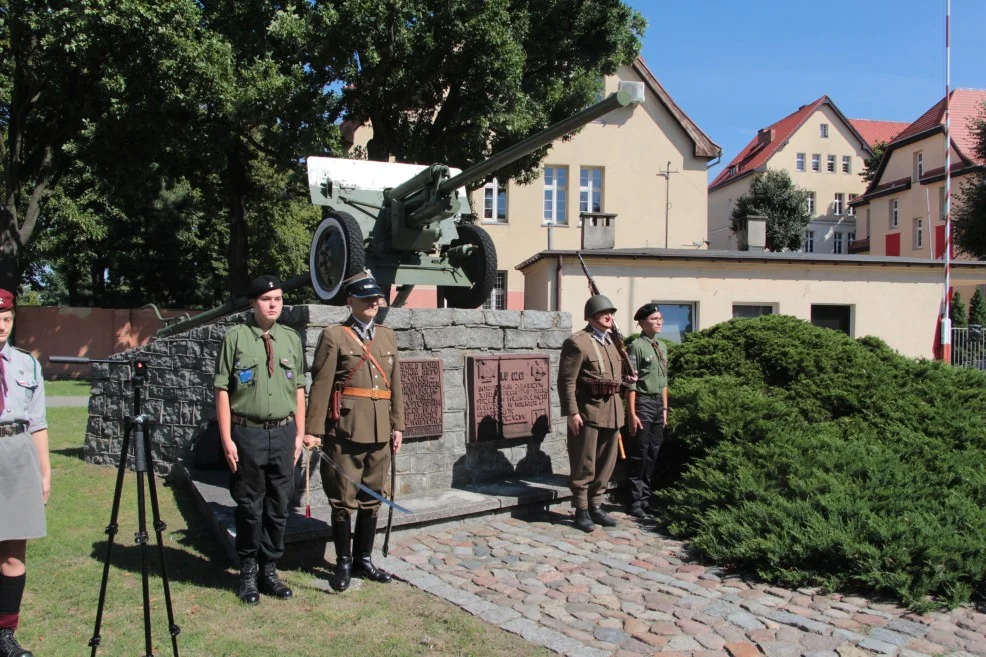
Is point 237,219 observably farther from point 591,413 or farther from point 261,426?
point 261,426

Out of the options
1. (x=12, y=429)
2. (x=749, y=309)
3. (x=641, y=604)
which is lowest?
(x=641, y=604)

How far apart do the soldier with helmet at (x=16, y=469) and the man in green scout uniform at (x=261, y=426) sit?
3.27 ft

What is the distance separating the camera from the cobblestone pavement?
4.22m

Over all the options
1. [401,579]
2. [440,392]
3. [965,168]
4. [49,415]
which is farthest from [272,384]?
[965,168]

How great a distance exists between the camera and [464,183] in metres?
6.87

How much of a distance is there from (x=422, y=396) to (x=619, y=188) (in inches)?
959

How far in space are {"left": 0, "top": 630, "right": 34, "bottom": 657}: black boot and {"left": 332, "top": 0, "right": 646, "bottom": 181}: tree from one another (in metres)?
12.4

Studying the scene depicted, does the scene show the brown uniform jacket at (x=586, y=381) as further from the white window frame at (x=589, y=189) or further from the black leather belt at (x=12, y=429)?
the white window frame at (x=589, y=189)

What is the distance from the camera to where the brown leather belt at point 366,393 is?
16.8ft

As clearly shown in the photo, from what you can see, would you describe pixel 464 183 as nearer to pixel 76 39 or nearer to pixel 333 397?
pixel 333 397

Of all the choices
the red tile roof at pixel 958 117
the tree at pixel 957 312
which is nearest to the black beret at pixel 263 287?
the tree at pixel 957 312

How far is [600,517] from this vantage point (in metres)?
6.59

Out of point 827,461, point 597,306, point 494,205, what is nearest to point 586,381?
point 597,306

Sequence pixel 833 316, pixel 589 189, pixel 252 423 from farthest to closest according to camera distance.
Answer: pixel 589 189
pixel 833 316
pixel 252 423
